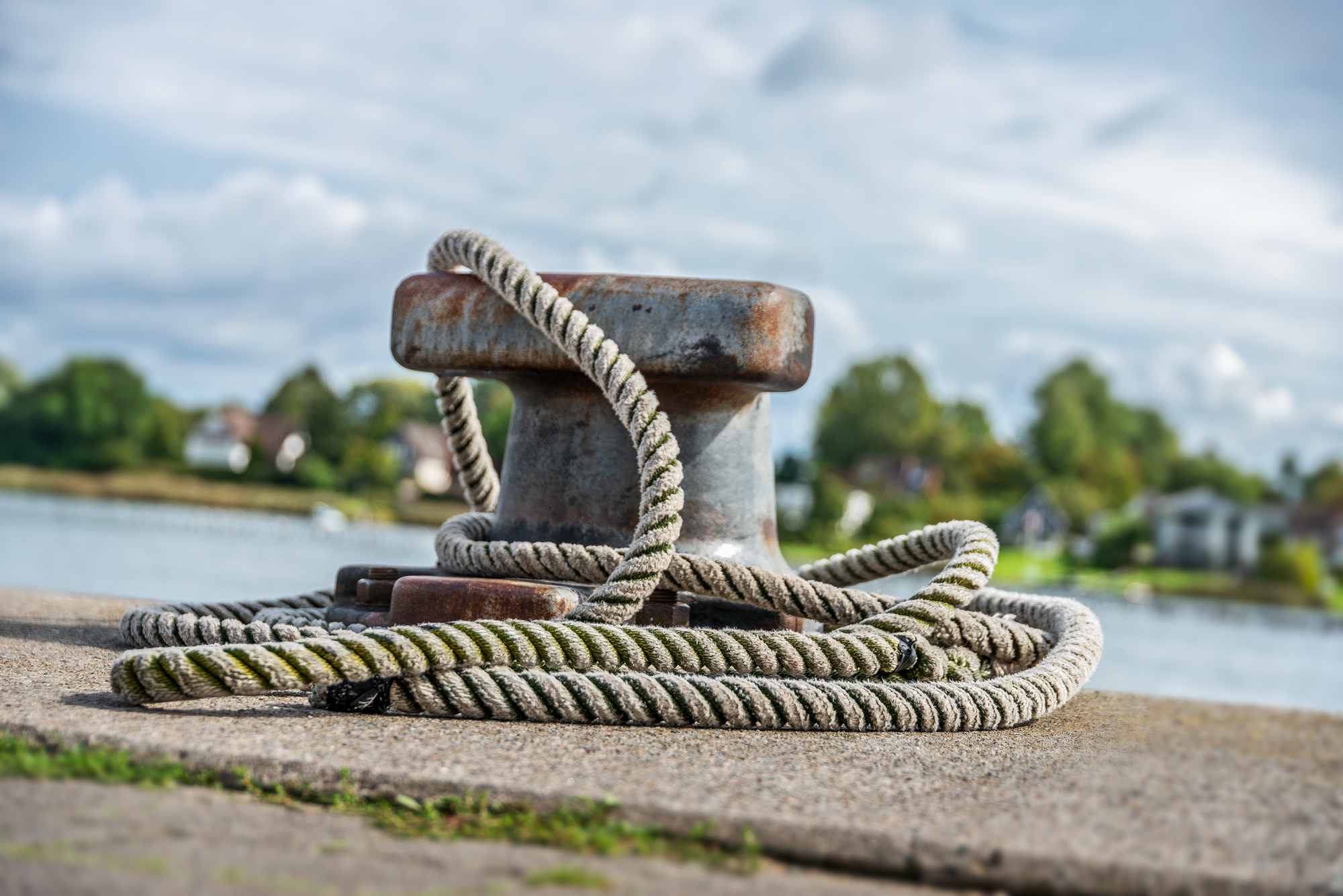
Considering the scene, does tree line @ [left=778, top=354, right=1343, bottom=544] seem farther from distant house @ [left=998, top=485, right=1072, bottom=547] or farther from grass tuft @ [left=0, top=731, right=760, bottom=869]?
grass tuft @ [left=0, top=731, right=760, bottom=869]

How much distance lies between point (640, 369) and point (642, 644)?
852 mm

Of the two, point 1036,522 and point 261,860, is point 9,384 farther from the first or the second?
point 261,860

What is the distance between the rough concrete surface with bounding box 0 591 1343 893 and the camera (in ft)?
5.54

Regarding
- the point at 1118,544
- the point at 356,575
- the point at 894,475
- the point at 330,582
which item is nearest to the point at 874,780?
the point at 356,575

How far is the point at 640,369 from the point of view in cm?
332

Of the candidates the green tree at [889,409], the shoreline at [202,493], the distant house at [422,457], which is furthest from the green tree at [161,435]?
the green tree at [889,409]

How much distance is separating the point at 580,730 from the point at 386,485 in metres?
66.9

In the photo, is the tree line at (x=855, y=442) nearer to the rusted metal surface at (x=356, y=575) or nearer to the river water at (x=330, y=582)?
the river water at (x=330, y=582)

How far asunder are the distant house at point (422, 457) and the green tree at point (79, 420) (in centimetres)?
1400

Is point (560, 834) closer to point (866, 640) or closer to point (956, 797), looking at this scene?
point (956, 797)

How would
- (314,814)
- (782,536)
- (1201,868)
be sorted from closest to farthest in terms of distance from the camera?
1. (1201,868)
2. (314,814)
3. (782,536)

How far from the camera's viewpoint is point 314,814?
1826 mm

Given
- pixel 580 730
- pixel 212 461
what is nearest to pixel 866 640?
pixel 580 730

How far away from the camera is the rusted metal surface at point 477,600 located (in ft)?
9.72
